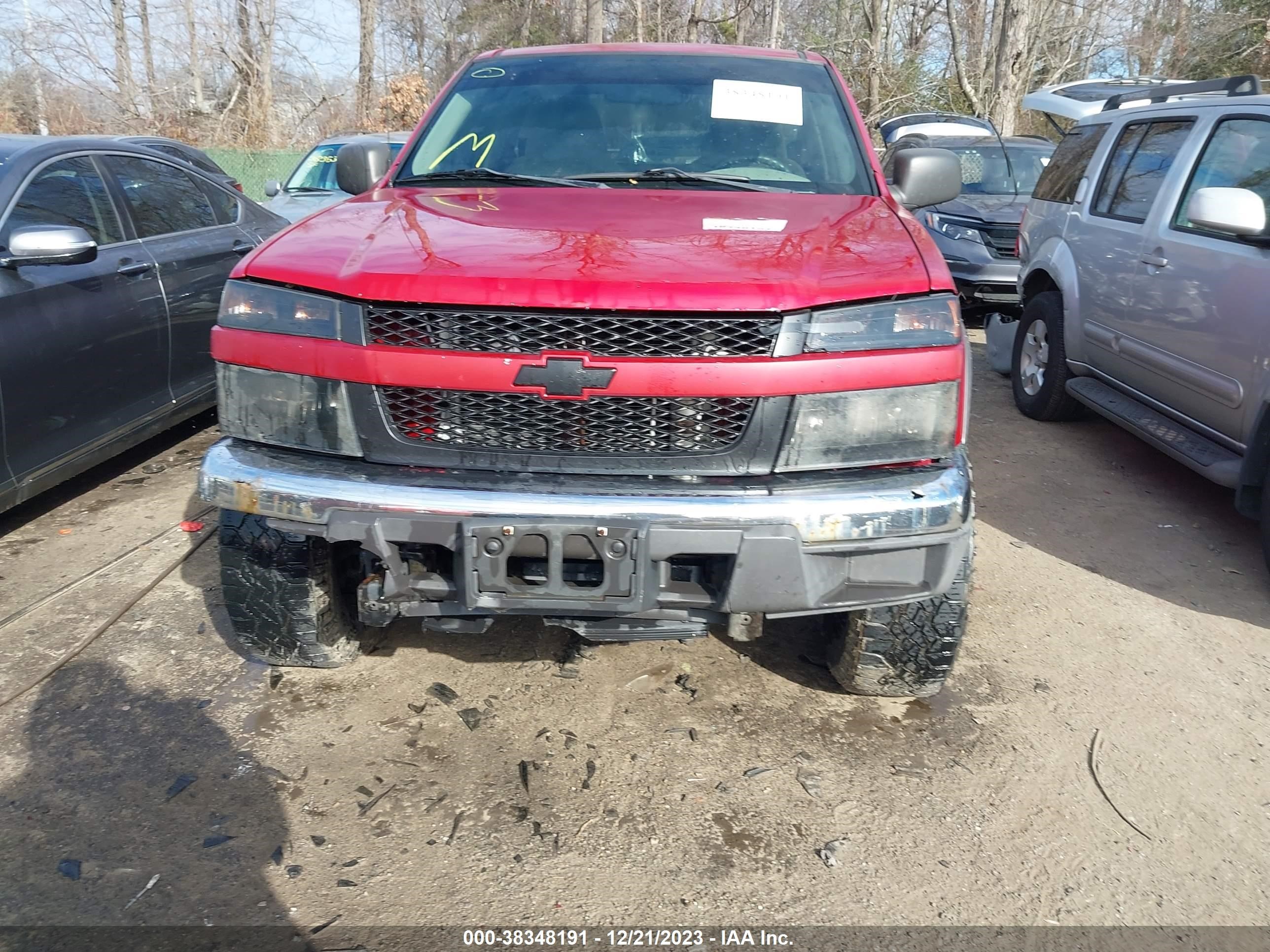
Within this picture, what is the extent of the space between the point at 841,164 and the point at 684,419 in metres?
1.57

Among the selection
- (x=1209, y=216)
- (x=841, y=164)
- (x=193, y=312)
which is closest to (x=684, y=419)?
(x=841, y=164)

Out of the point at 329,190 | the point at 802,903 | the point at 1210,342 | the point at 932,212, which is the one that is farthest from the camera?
the point at 329,190

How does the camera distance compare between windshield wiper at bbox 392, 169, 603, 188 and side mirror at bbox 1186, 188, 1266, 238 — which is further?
side mirror at bbox 1186, 188, 1266, 238

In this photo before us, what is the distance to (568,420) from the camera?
7.73 feet

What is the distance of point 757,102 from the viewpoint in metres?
3.56

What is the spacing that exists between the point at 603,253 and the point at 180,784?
1.77m

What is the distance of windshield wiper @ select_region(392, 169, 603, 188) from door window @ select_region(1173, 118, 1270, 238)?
2828 millimetres

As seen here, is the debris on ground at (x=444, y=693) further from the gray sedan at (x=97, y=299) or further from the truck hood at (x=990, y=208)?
the truck hood at (x=990, y=208)

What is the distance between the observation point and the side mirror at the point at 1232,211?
382 cm

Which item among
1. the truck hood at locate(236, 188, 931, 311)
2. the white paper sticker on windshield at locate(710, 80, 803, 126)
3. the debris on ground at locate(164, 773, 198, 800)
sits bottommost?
the debris on ground at locate(164, 773, 198, 800)

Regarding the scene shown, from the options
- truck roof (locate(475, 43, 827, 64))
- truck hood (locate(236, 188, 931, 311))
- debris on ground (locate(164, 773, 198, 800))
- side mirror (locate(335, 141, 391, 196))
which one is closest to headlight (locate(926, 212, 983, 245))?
truck roof (locate(475, 43, 827, 64))

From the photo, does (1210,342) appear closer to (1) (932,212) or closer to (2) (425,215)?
(2) (425,215)

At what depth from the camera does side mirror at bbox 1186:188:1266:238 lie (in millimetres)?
3818

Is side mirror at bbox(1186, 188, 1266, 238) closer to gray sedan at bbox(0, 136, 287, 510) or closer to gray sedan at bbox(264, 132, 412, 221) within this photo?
gray sedan at bbox(0, 136, 287, 510)
